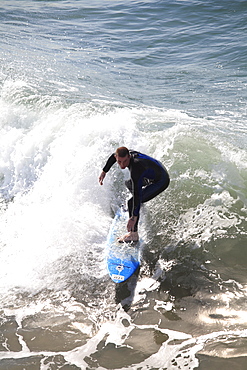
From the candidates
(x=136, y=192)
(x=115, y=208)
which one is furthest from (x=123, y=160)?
(x=115, y=208)

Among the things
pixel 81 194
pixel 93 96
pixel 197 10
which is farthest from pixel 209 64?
pixel 81 194

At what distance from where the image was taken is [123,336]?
4082 mm

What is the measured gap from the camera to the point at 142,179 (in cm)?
557

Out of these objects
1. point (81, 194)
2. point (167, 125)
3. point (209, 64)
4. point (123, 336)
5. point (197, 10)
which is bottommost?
point (123, 336)

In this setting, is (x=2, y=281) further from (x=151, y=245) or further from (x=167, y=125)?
(x=167, y=125)

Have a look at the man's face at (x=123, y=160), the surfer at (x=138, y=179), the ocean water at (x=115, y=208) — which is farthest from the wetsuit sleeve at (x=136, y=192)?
the ocean water at (x=115, y=208)

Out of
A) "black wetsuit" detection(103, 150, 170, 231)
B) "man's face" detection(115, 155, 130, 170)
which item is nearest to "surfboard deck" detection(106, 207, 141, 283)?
"black wetsuit" detection(103, 150, 170, 231)

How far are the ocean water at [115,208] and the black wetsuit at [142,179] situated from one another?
1.92ft

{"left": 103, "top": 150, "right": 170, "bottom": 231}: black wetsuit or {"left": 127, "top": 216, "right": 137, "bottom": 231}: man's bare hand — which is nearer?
{"left": 103, "top": 150, "right": 170, "bottom": 231}: black wetsuit

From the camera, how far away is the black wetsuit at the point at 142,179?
5492 millimetres

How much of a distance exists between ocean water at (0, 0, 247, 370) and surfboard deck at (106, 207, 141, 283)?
4.9 inches

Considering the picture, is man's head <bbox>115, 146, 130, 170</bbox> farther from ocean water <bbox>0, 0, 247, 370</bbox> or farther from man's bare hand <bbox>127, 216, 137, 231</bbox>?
ocean water <bbox>0, 0, 247, 370</bbox>

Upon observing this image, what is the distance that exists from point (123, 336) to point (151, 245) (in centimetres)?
183

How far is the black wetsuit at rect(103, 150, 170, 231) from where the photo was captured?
5492 millimetres
